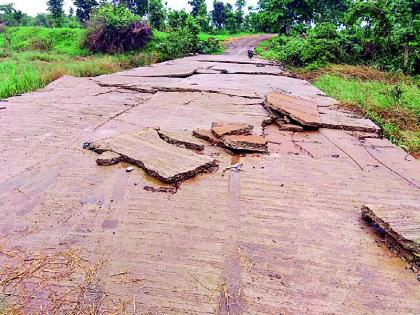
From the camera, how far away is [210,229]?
226cm

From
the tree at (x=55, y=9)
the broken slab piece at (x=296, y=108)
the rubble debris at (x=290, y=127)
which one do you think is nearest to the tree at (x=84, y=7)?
the tree at (x=55, y=9)

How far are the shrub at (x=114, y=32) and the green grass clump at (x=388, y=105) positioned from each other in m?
12.5

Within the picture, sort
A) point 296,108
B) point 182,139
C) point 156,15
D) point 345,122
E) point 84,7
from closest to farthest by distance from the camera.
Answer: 1. point 182,139
2. point 345,122
3. point 296,108
4. point 156,15
5. point 84,7

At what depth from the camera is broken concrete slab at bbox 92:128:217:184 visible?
291 cm

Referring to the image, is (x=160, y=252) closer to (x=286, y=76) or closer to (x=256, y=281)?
(x=256, y=281)

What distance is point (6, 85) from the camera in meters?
7.07

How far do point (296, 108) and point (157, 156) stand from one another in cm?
256

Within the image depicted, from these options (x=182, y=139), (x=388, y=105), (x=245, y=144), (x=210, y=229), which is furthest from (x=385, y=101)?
(x=210, y=229)

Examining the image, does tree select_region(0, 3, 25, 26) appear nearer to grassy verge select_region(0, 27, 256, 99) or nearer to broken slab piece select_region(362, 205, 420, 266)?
grassy verge select_region(0, 27, 256, 99)

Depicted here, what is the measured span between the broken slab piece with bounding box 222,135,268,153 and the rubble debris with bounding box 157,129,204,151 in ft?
0.92

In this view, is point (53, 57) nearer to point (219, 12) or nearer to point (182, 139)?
point (182, 139)

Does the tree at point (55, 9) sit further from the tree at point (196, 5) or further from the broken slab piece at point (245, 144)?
the broken slab piece at point (245, 144)

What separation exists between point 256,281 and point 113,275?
755 millimetres

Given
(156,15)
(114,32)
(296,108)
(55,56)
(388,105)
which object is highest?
(156,15)
